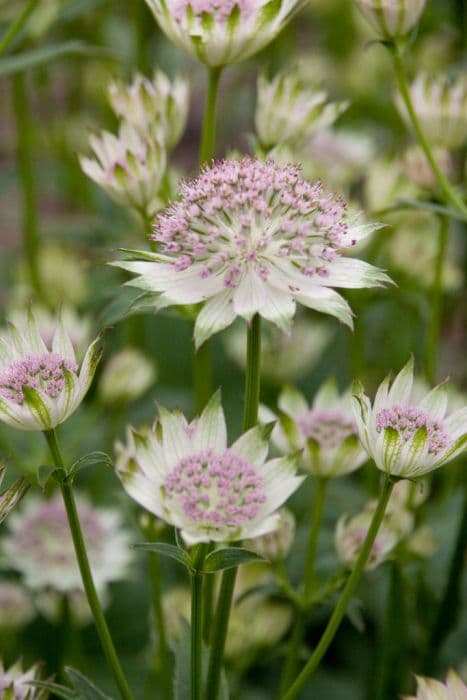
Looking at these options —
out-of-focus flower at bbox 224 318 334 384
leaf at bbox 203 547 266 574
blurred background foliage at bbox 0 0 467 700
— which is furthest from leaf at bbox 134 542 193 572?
out-of-focus flower at bbox 224 318 334 384

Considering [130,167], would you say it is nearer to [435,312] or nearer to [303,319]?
[435,312]

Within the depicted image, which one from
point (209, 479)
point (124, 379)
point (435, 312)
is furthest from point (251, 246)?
point (124, 379)

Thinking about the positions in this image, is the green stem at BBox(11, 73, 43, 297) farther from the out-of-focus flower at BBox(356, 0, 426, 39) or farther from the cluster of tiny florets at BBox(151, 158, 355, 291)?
the cluster of tiny florets at BBox(151, 158, 355, 291)

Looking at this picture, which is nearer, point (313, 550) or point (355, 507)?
point (313, 550)

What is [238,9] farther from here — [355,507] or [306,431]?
[355,507]

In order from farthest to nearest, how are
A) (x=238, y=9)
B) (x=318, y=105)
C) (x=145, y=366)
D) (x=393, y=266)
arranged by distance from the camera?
(x=393, y=266)
(x=145, y=366)
(x=318, y=105)
(x=238, y=9)

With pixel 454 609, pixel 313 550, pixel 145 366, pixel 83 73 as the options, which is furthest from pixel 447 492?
pixel 83 73

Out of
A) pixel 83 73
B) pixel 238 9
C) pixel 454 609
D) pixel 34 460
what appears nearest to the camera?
pixel 238 9
